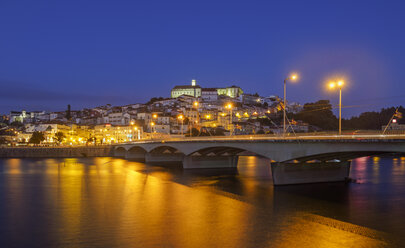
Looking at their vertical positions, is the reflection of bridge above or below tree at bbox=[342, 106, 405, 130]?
below

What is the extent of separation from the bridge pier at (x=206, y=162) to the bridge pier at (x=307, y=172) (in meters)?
19.5

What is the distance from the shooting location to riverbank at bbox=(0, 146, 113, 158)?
87188 millimetres

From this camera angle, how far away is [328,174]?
1261 inches

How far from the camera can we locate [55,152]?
90.5m

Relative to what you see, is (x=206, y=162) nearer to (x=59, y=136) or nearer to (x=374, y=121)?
(x=374, y=121)

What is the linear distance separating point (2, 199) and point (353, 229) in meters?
23.9

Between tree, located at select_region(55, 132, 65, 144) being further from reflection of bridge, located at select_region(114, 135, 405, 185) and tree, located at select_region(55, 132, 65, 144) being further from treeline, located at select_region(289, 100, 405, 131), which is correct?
reflection of bridge, located at select_region(114, 135, 405, 185)

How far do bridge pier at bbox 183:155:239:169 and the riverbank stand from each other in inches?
1960

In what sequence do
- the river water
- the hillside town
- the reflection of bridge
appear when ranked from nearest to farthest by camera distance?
the river water < the reflection of bridge < the hillside town

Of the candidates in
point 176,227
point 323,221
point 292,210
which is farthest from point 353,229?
point 176,227

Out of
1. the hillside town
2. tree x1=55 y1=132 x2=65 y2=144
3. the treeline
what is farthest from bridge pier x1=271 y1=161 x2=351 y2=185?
tree x1=55 y1=132 x2=65 y2=144

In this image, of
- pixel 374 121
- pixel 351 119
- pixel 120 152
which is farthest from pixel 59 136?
pixel 374 121

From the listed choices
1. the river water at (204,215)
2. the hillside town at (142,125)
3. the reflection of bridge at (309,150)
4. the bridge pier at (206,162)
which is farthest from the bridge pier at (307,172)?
the hillside town at (142,125)

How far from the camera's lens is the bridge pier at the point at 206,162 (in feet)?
163
